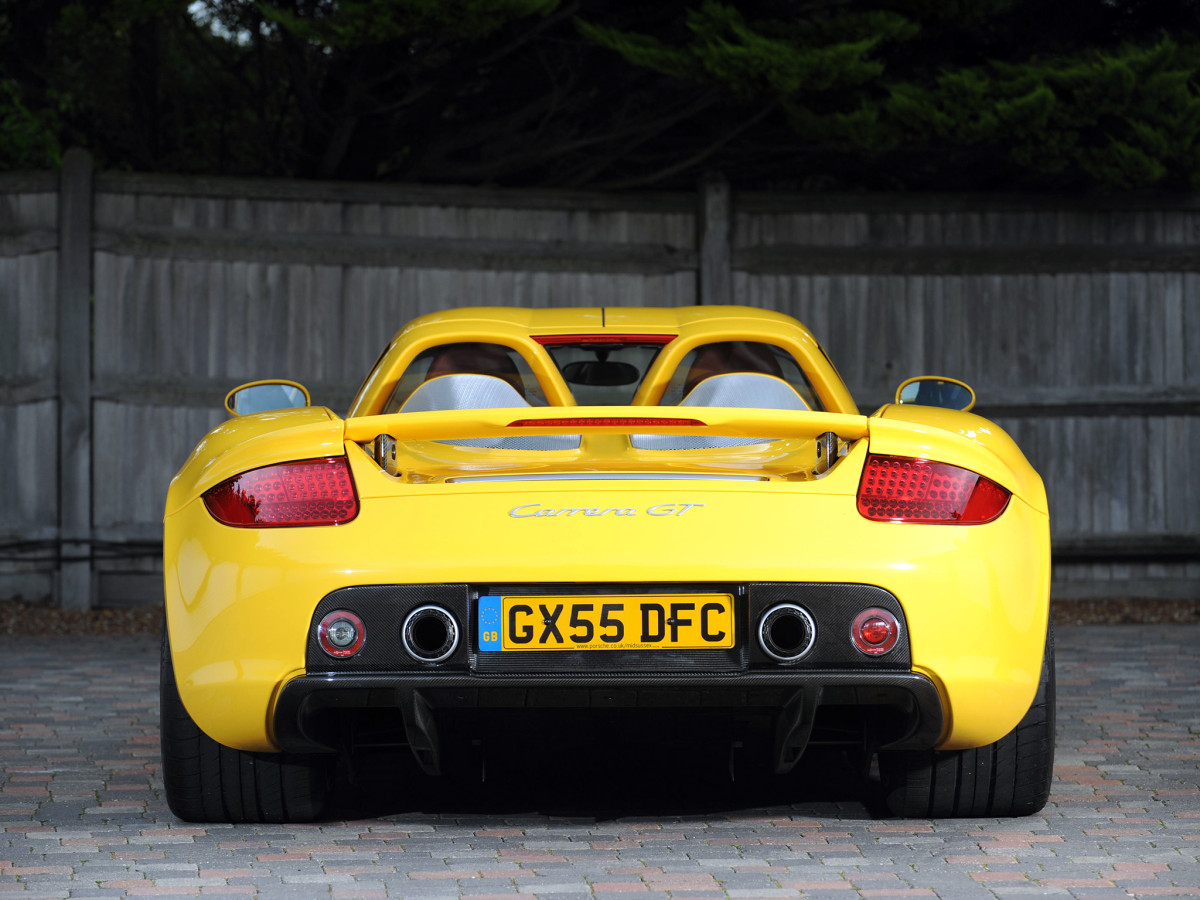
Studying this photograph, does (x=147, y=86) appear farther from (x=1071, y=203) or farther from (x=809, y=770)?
(x=809, y=770)

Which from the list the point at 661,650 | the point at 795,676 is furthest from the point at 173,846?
the point at 795,676

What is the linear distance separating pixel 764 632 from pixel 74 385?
654 centimetres

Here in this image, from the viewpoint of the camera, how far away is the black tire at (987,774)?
3.75m

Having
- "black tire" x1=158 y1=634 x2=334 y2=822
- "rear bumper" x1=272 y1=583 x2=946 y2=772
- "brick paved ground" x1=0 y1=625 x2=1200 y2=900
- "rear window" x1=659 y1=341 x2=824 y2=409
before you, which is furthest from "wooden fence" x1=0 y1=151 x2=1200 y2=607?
"rear bumper" x1=272 y1=583 x2=946 y2=772

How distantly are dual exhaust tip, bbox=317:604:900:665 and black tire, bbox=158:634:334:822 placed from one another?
22.0 inches

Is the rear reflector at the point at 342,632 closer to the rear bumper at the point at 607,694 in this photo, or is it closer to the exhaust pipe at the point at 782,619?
the rear bumper at the point at 607,694

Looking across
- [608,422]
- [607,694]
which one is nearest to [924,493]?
[608,422]

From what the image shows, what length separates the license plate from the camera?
335 cm

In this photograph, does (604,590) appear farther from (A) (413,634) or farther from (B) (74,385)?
(B) (74,385)

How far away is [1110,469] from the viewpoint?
9516mm

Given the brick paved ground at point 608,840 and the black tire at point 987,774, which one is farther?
the black tire at point 987,774

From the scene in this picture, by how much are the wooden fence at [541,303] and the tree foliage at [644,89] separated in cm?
56

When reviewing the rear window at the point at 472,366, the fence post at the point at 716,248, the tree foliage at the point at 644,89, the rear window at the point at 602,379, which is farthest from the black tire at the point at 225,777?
the fence post at the point at 716,248

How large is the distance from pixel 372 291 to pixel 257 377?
0.83m
